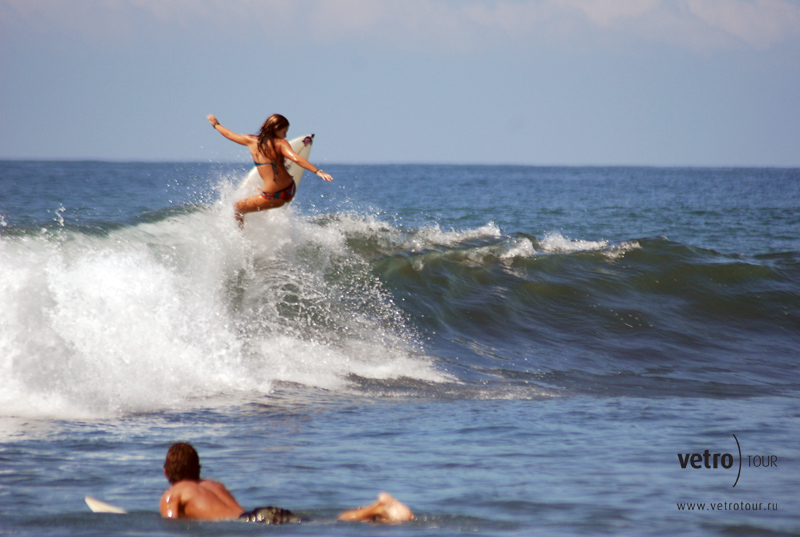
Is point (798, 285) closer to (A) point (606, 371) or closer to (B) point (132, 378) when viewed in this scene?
(A) point (606, 371)

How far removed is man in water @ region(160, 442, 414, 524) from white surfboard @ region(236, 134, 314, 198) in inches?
267

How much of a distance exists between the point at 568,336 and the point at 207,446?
22.0 ft

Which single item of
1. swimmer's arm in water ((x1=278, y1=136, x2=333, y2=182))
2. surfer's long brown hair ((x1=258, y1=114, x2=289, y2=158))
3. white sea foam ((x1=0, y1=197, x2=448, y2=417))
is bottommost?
white sea foam ((x1=0, y1=197, x2=448, y2=417))

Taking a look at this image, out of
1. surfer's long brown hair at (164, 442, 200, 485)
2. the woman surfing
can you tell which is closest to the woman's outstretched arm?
the woman surfing

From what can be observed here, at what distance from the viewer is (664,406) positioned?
7289mm

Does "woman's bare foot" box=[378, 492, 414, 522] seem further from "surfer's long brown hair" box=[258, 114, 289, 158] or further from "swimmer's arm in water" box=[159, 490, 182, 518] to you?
"surfer's long brown hair" box=[258, 114, 289, 158]

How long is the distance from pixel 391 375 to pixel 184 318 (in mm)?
2402

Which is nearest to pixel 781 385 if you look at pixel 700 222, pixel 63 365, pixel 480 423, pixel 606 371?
pixel 606 371

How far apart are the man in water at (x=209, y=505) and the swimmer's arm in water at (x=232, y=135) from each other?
602cm

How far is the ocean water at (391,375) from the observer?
4602 millimetres

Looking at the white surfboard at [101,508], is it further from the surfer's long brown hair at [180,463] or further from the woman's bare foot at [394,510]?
the woman's bare foot at [394,510]

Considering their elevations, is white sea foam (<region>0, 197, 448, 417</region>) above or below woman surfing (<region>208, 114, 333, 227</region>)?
below

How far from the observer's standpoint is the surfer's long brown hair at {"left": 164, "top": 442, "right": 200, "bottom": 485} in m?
4.27

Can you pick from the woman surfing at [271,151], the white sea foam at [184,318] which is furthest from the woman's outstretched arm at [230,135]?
the white sea foam at [184,318]
